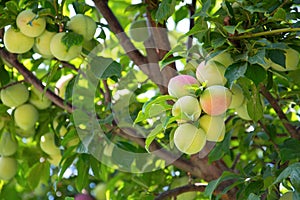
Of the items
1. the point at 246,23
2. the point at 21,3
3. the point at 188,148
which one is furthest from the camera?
the point at 21,3

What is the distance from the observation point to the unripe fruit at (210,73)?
39.8 inches

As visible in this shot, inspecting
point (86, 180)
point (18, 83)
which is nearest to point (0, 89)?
point (18, 83)

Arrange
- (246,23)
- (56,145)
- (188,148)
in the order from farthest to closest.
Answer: (56,145) → (246,23) → (188,148)

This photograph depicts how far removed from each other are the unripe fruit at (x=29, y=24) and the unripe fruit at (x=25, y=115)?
1.01 ft

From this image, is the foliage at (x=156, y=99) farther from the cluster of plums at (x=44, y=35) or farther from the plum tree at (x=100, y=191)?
the plum tree at (x=100, y=191)

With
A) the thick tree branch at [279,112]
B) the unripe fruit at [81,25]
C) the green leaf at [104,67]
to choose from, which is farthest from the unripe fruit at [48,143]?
the thick tree branch at [279,112]

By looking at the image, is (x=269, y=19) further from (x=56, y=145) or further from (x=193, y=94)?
(x=56, y=145)

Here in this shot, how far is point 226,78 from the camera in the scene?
985mm

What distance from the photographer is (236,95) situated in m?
1.12

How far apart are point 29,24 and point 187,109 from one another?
444mm

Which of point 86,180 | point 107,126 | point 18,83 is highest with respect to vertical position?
point 18,83

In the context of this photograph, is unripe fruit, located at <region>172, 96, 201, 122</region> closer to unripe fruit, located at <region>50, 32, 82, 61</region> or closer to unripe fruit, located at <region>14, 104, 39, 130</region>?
unripe fruit, located at <region>50, 32, 82, 61</region>

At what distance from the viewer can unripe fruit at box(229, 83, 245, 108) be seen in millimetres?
1109

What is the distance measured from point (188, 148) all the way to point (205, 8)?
0.88 ft
